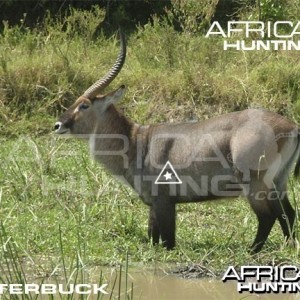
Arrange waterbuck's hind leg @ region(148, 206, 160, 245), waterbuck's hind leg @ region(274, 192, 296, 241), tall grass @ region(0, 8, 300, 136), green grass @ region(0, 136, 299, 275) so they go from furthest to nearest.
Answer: tall grass @ region(0, 8, 300, 136), waterbuck's hind leg @ region(148, 206, 160, 245), waterbuck's hind leg @ region(274, 192, 296, 241), green grass @ region(0, 136, 299, 275)

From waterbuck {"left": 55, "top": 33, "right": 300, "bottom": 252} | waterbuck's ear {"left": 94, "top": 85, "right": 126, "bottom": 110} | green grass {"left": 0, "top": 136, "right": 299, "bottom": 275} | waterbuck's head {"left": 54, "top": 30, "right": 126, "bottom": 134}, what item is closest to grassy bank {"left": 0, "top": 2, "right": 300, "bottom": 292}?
green grass {"left": 0, "top": 136, "right": 299, "bottom": 275}

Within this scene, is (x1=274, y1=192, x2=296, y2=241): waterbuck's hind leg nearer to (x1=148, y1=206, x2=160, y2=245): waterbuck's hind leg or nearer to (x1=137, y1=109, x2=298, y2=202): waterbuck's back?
(x1=137, y1=109, x2=298, y2=202): waterbuck's back

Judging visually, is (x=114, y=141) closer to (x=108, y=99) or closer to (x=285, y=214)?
(x=108, y=99)

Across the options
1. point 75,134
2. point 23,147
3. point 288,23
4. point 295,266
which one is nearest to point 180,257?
point 295,266

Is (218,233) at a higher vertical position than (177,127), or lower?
lower

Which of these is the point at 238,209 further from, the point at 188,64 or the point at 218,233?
the point at 188,64

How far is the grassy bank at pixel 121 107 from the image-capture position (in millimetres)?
6953

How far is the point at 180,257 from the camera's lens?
6.79m

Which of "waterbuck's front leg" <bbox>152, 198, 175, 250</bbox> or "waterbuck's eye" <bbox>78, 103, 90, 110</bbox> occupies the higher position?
"waterbuck's eye" <bbox>78, 103, 90, 110</bbox>

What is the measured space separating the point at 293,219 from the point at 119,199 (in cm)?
144

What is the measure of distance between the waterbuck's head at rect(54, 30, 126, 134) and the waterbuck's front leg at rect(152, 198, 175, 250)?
812 mm

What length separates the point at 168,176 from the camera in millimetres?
7125

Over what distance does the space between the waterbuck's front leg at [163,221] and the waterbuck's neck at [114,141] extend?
445 millimetres

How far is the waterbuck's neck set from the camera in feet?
24.4
